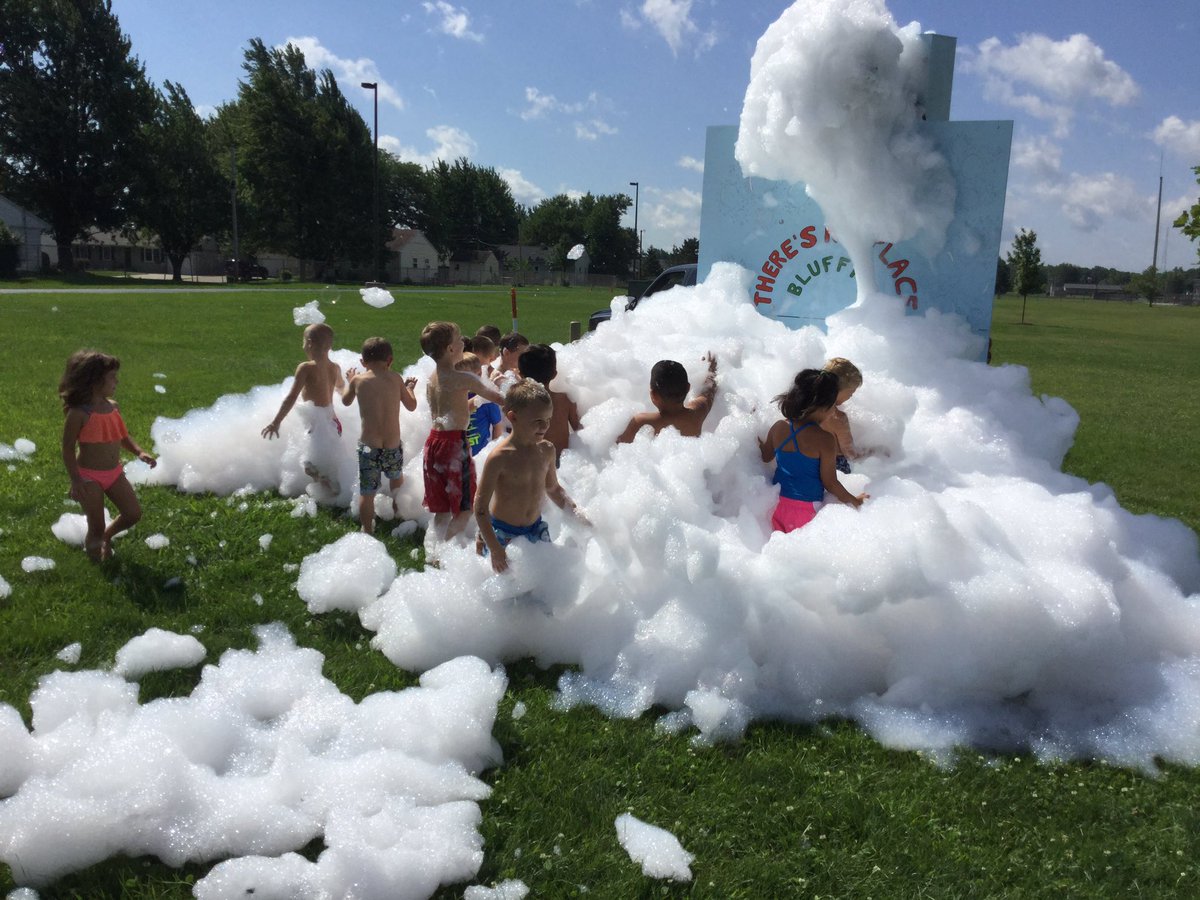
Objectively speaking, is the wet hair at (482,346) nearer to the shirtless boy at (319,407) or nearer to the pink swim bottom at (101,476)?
the shirtless boy at (319,407)

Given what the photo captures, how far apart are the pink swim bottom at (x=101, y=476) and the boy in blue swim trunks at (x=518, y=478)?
2.17 m

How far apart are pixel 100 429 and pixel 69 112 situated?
45.7m

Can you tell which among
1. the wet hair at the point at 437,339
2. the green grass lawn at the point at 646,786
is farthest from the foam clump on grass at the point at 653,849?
the wet hair at the point at 437,339

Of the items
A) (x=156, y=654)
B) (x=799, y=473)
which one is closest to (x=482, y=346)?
(x=799, y=473)

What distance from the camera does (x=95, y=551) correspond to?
183 inches

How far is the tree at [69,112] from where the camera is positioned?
132 feet

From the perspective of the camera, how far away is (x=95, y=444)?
179 inches

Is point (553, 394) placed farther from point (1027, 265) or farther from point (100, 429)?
point (1027, 265)

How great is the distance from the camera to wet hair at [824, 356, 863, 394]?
4.79m

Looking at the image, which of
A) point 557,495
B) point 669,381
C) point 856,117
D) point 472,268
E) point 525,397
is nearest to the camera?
point 525,397

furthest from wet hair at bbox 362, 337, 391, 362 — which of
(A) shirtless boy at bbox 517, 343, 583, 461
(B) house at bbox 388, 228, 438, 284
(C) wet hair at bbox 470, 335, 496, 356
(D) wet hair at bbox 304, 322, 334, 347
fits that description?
(B) house at bbox 388, 228, 438, 284

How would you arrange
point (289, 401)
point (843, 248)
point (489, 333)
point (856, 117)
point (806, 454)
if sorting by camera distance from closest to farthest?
point (806, 454) < point (289, 401) < point (856, 117) < point (843, 248) < point (489, 333)

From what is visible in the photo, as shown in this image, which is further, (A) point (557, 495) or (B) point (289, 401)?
(B) point (289, 401)

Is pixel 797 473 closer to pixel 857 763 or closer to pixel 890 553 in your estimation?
pixel 890 553
